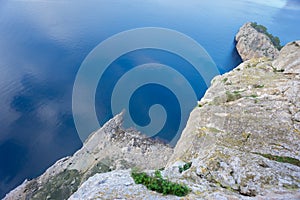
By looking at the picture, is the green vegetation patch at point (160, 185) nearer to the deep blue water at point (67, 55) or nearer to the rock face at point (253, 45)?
the deep blue water at point (67, 55)

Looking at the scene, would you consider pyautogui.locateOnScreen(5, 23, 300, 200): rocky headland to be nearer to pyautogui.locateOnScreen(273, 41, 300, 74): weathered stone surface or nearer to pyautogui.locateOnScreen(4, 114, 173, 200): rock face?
pyautogui.locateOnScreen(273, 41, 300, 74): weathered stone surface

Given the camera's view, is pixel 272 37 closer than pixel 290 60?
No

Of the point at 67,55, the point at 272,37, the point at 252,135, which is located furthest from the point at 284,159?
the point at 272,37

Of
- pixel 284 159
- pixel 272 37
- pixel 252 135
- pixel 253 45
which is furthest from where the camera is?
pixel 253 45

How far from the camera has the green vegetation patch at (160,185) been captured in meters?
7.68

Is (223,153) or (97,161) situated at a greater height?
(223,153)

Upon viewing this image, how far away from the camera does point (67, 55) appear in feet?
167

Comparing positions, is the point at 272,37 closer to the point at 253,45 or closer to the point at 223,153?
the point at 253,45

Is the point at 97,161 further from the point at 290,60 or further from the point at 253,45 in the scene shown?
the point at 253,45

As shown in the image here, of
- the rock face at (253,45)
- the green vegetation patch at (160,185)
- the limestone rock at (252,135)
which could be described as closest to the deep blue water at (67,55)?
the rock face at (253,45)

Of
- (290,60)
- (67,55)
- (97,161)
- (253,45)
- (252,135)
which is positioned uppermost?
(253,45)

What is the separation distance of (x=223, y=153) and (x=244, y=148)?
2050mm

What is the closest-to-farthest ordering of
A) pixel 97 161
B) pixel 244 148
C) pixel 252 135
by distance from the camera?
1. pixel 244 148
2. pixel 252 135
3. pixel 97 161

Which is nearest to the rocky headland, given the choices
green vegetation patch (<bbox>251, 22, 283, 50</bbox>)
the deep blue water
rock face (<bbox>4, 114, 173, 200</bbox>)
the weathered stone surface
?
the weathered stone surface
